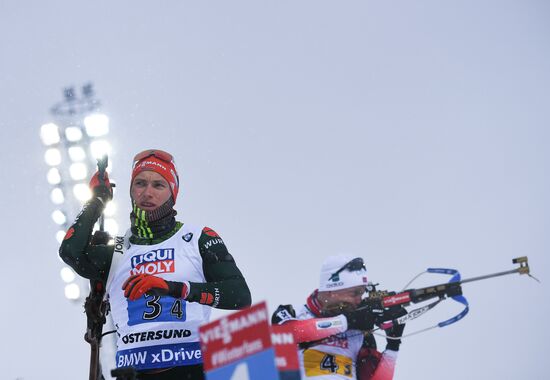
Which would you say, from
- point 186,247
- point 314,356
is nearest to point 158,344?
point 186,247

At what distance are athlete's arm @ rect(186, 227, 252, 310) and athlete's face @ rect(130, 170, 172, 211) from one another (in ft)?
1.14

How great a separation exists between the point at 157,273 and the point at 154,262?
0.28ft

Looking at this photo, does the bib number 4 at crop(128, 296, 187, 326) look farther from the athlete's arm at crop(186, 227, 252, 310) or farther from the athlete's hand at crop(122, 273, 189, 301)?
the athlete's hand at crop(122, 273, 189, 301)

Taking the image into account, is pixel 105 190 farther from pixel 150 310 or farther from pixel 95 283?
pixel 150 310

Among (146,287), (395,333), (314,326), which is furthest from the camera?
(395,333)

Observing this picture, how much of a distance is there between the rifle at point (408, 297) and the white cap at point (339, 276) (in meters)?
0.15

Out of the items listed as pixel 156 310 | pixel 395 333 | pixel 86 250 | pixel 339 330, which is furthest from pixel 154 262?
pixel 395 333

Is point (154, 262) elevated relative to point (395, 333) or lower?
elevated

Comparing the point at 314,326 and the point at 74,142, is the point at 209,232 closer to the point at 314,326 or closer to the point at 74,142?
the point at 314,326

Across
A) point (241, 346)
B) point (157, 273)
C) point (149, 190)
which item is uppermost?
point (149, 190)

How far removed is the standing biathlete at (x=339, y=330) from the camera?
727cm

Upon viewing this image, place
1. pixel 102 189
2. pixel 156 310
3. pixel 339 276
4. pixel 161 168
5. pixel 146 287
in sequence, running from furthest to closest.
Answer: pixel 339 276 → pixel 161 168 → pixel 102 189 → pixel 156 310 → pixel 146 287

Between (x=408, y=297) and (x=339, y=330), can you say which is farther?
(x=408, y=297)

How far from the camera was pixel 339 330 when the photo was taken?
23.8 ft
